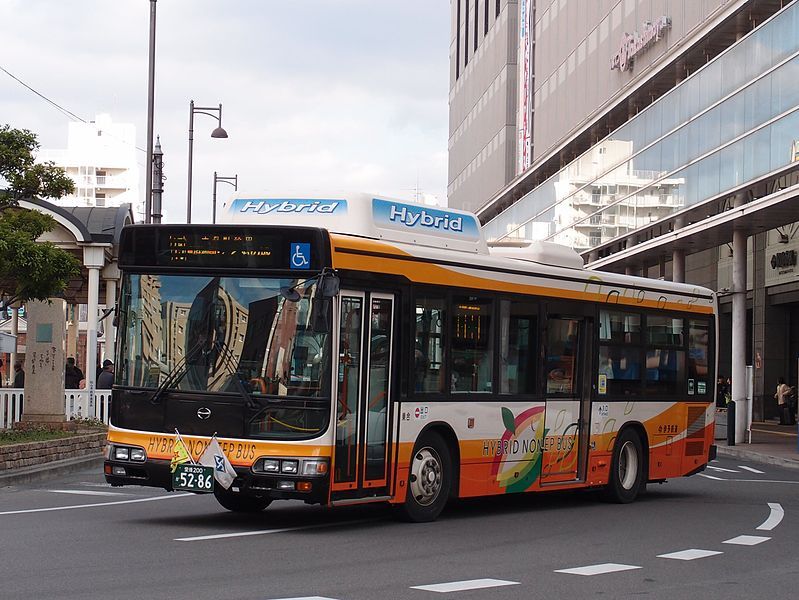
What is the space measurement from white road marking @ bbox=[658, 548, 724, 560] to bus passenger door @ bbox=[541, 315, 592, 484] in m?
4.20

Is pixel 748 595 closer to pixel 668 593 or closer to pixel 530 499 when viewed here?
pixel 668 593

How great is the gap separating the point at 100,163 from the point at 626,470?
417ft

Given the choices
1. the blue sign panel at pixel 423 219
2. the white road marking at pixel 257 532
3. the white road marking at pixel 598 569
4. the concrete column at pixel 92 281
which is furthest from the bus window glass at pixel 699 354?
the concrete column at pixel 92 281

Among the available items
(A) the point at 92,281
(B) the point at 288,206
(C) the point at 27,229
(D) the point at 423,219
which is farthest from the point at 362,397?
(A) the point at 92,281

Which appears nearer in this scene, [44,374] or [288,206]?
[288,206]

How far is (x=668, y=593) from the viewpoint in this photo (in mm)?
9539

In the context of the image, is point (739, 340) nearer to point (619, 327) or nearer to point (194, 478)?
point (619, 327)

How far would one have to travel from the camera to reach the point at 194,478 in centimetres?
1284

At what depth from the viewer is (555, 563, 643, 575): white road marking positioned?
34.6 feet

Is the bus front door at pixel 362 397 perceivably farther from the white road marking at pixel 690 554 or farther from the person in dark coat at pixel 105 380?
the person in dark coat at pixel 105 380

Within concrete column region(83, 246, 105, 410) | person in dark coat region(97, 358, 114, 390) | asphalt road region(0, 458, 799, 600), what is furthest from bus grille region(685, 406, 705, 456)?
concrete column region(83, 246, 105, 410)

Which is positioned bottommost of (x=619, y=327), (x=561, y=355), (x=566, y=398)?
(x=566, y=398)

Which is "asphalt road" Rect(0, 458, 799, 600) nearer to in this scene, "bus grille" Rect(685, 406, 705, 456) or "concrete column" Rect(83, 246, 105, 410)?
"bus grille" Rect(685, 406, 705, 456)

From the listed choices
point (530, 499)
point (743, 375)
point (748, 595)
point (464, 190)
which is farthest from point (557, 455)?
point (464, 190)
